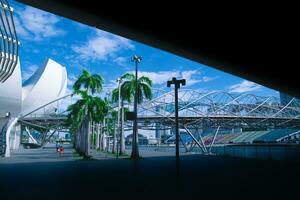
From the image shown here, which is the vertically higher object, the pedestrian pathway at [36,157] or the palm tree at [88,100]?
the palm tree at [88,100]

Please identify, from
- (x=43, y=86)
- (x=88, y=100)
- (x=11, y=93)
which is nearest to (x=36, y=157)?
(x=88, y=100)

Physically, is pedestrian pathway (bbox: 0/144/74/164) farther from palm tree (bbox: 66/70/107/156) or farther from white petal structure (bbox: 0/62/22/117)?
white petal structure (bbox: 0/62/22/117)

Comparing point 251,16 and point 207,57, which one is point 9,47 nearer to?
point 207,57

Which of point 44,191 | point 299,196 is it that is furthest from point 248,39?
point 44,191

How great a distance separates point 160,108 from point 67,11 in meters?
92.8

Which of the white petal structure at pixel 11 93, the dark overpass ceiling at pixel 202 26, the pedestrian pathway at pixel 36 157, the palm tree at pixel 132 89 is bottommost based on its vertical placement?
the pedestrian pathway at pixel 36 157

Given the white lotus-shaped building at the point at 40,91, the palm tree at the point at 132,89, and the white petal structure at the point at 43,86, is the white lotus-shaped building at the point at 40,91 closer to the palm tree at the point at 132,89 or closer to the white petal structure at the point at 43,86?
the white petal structure at the point at 43,86

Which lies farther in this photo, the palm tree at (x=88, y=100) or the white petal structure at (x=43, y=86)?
the white petal structure at (x=43, y=86)

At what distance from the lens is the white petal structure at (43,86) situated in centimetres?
10700

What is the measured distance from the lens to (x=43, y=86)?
10819cm

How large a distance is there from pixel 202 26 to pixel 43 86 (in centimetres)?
10274

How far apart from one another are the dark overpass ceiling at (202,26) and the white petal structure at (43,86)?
320 ft

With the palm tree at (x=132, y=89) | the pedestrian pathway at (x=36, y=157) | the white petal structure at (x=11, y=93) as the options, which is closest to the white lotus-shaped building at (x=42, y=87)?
the white petal structure at (x=11, y=93)

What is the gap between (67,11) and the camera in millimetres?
10250
